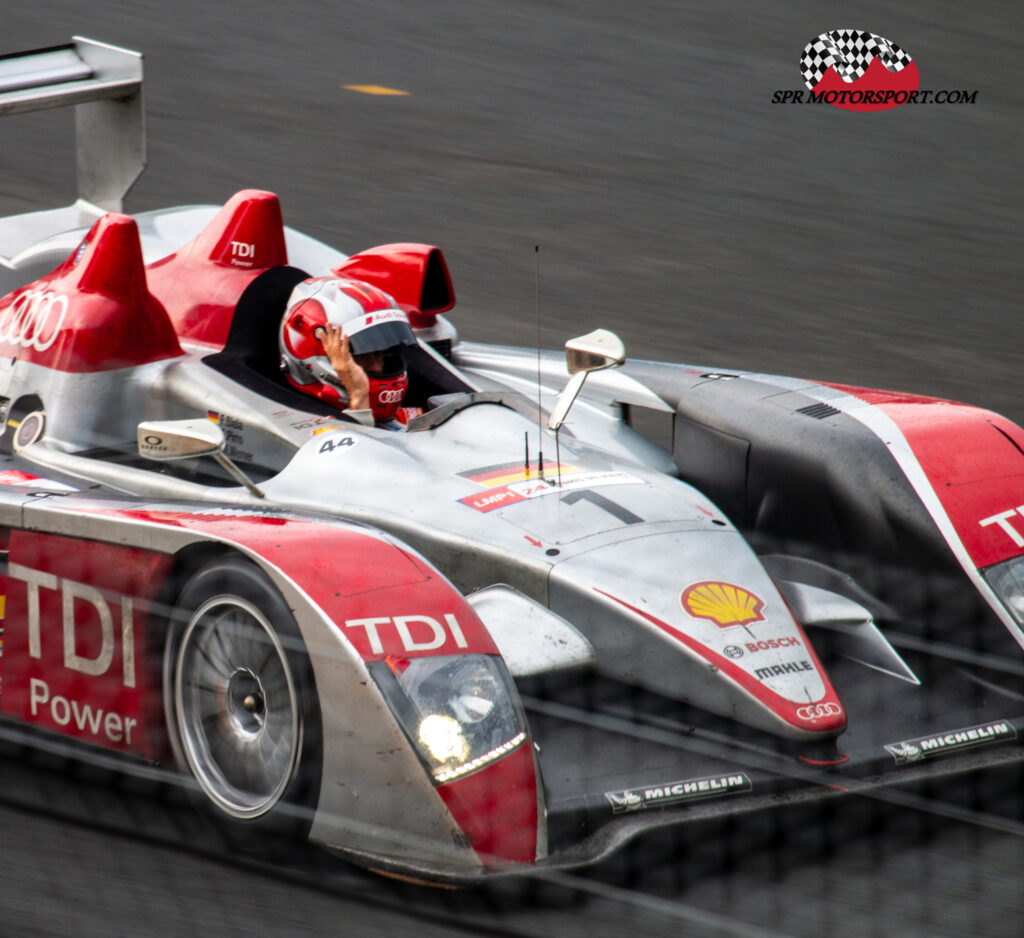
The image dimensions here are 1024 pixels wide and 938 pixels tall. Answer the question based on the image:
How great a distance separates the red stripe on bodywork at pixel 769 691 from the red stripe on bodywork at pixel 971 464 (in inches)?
29.8

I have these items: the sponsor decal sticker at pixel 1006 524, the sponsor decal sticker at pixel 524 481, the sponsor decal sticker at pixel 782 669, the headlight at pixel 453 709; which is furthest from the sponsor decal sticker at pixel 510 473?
the sponsor decal sticker at pixel 1006 524

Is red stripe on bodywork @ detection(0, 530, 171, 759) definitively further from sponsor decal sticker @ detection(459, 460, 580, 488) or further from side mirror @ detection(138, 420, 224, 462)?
sponsor decal sticker @ detection(459, 460, 580, 488)

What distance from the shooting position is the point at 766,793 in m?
3.20

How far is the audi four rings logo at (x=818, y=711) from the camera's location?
10.8 feet

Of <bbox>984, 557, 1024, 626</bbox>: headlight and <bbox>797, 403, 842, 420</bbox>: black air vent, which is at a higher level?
<bbox>797, 403, 842, 420</bbox>: black air vent

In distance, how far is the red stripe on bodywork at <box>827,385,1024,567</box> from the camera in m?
3.95

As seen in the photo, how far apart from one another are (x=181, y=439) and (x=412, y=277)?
77.9 inches

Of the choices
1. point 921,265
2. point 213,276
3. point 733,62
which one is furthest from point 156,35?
point 213,276

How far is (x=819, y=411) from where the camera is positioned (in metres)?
4.43

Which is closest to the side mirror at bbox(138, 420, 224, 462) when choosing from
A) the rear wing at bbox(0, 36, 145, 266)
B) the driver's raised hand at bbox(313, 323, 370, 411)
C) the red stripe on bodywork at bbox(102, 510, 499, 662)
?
the red stripe on bodywork at bbox(102, 510, 499, 662)

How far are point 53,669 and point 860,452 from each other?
2152 millimetres

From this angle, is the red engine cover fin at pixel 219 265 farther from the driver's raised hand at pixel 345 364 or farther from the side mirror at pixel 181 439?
the side mirror at pixel 181 439

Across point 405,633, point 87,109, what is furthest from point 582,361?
point 87,109

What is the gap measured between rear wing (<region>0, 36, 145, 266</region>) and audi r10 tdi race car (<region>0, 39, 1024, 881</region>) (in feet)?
3.19
